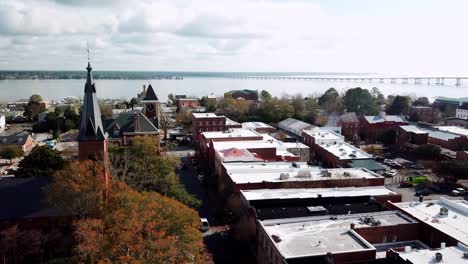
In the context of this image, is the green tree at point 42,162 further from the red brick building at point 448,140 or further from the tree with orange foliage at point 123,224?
the red brick building at point 448,140

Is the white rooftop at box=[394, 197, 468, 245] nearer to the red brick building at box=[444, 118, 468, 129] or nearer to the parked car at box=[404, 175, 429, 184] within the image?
the parked car at box=[404, 175, 429, 184]

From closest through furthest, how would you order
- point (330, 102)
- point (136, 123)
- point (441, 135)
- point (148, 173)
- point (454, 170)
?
1. point (148, 173)
2. point (454, 170)
3. point (136, 123)
4. point (441, 135)
5. point (330, 102)

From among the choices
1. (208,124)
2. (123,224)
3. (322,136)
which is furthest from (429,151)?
(123,224)

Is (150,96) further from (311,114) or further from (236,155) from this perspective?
(311,114)

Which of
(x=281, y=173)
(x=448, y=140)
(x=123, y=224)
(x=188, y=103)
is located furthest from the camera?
(x=188, y=103)

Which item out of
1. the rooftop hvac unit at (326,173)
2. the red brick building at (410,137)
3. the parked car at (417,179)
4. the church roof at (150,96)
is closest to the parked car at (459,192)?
the parked car at (417,179)

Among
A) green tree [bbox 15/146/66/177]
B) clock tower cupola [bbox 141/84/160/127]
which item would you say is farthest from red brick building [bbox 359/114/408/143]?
green tree [bbox 15/146/66/177]
